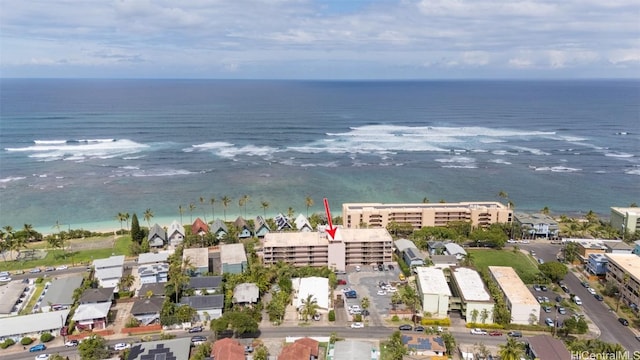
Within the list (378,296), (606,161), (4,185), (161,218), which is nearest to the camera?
(378,296)

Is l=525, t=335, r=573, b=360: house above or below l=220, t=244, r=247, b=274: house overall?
below

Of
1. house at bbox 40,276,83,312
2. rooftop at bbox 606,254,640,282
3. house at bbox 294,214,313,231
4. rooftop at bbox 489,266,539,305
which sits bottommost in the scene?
house at bbox 40,276,83,312

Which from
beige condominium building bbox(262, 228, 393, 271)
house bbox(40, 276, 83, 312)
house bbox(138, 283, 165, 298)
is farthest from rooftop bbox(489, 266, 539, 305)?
house bbox(40, 276, 83, 312)

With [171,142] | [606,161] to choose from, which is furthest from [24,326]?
[606,161]

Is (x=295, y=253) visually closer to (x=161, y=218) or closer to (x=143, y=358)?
(x=143, y=358)

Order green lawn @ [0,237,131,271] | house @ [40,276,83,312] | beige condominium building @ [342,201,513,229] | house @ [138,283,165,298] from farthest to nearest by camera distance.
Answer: beige condominium building @ [342,201,513,229] < green lawn @ [0,237,131,271] < house @ [138,283,165,298] < house @ [40,276,83,312]

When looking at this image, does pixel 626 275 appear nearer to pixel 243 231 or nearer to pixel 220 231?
pixel 243 231

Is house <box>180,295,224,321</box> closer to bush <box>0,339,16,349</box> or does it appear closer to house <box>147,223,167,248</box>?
bush <box>0,339,16,349</box>
